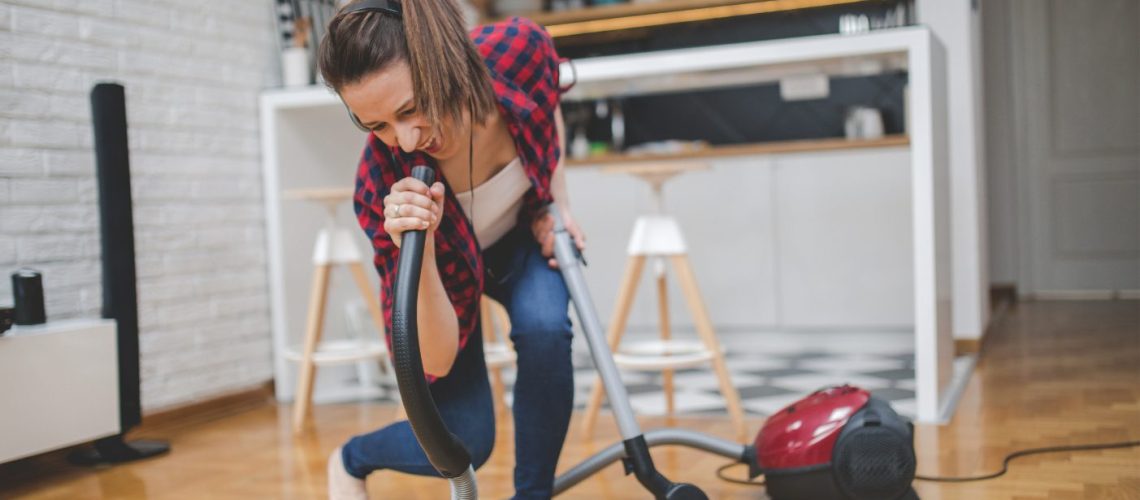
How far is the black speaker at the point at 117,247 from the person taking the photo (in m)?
2.43

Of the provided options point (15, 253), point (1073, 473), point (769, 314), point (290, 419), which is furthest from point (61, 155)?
point (769, 314)

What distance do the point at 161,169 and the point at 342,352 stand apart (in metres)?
0.70

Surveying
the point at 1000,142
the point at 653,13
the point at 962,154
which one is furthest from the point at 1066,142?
the point at 653,13

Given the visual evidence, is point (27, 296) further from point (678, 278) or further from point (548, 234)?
point (678, 278)

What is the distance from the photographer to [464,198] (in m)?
1.58

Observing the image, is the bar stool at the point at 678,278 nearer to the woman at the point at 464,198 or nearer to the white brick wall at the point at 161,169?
the woman at the point at 464,198

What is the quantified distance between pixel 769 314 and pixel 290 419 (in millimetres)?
1973

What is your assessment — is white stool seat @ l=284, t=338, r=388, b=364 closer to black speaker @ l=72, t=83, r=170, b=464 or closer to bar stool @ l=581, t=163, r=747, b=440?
black speaker @ l=72, t=83, r=170, b=464

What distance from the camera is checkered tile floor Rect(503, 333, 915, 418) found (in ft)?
9.62


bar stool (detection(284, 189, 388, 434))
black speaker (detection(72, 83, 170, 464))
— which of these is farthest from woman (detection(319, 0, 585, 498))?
bar stool (detection(284, 189, 388, 434))

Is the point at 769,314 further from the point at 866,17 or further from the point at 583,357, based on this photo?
the point at 866,17

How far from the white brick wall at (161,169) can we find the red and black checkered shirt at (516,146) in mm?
1308

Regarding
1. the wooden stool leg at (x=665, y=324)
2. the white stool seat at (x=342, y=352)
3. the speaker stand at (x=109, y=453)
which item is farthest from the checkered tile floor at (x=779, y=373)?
the speaker stand at (x=109, y=453)

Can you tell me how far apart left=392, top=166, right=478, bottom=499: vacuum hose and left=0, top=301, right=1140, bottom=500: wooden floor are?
80 centimetres
